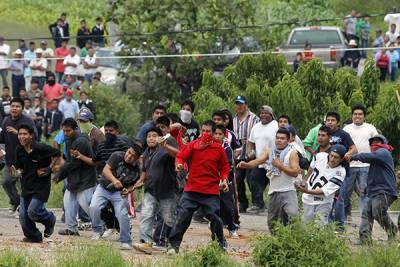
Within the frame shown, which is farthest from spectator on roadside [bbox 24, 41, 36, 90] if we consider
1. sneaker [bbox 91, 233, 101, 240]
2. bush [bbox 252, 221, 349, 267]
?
bush [bbox 252, 221, 349, 267]

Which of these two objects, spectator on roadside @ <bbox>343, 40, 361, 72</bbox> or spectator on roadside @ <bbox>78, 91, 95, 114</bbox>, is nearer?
spectator on roadside @ <bbox>78, 91, 95, 114</bbox>

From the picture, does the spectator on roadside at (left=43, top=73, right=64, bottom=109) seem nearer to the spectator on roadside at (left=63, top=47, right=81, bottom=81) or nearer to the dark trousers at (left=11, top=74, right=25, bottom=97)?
the spectator on roadside at (left=63, top=47, right=81, bottom=81)

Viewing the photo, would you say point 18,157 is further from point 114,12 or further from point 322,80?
point 114,12

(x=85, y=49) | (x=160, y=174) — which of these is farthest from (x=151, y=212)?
(x=85, y=49)

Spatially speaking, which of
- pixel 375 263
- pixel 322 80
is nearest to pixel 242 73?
pixel 322 80

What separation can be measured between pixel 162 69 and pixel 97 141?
14785 mm

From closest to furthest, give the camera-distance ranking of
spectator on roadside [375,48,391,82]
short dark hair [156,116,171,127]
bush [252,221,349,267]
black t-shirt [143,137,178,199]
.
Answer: bush [252,221,349,267]
black t-shirt [143,137,178,199]
short dark hair [156,116,171,127]
spectator on roadside [375,48,391,82]

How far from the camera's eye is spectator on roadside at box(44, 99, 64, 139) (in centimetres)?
3116

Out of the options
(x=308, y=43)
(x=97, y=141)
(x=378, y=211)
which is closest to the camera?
(x=378, y=211)

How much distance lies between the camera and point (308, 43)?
3706 centimetres

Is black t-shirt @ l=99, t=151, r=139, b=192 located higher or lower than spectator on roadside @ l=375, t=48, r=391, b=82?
higher

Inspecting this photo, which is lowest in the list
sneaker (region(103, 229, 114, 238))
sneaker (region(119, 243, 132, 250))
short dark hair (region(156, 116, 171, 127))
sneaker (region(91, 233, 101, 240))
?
sneaker (region(103, 229, 114, 238))

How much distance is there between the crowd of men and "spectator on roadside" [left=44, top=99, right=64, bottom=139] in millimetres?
11845

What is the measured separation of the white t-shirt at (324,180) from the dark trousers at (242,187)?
398 cm
